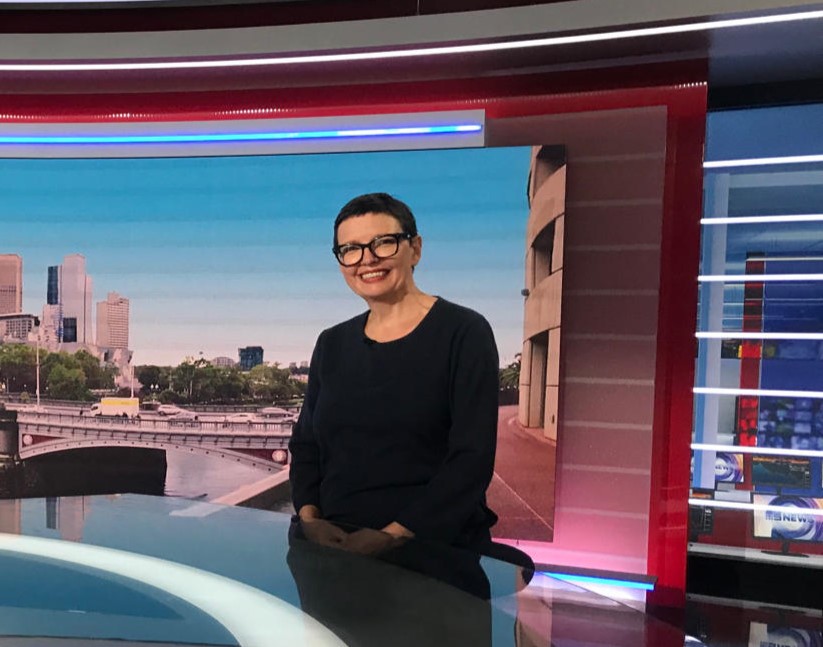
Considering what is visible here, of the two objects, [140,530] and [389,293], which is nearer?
[140,530]

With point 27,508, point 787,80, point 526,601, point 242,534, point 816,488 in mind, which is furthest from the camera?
point 816,488

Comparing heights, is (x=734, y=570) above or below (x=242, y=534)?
below

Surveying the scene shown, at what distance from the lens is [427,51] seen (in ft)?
7.79

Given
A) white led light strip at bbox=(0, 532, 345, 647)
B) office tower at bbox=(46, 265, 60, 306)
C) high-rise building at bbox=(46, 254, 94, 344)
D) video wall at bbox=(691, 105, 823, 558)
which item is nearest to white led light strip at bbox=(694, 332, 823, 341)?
video wall at bbox=(691, 105, 823, 558)

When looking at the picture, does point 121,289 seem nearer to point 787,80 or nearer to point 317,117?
point 317,117

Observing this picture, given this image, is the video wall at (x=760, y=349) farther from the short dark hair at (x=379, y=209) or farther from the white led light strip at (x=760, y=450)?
the short dark hair at (x=379, y=209)

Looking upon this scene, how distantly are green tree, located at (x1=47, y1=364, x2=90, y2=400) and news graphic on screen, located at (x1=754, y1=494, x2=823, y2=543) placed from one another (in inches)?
128

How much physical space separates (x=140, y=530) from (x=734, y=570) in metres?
2.74

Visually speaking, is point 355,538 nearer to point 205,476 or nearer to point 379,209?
point 379,209

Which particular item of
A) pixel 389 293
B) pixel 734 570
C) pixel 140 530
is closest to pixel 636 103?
pixel 389 293

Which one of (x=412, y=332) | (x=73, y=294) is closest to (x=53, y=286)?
(x=73, y=294)

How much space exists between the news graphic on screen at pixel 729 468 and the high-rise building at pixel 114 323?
9.39 feet

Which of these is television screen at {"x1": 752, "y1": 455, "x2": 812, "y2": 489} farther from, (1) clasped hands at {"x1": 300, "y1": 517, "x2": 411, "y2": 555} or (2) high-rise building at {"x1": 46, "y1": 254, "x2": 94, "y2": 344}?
(2) high-rise building at {"x1": 46, "y1": 254, "x2": 94, "y2": 344}

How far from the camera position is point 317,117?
2883 millimetres
